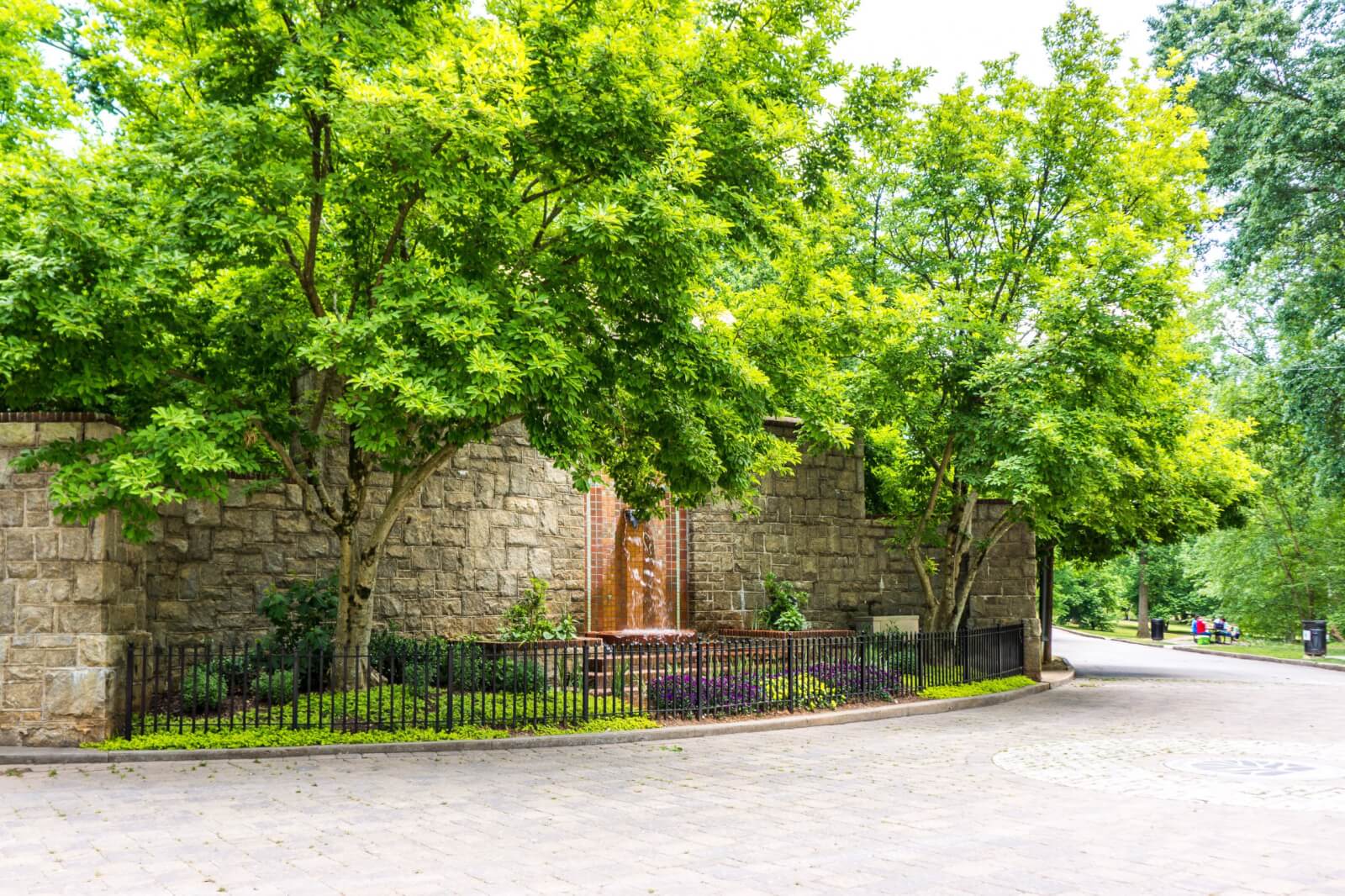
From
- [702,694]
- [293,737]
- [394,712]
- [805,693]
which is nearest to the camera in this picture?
[293,737]

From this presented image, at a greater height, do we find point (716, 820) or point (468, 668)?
point (468, 668)

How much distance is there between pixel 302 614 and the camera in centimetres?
1425

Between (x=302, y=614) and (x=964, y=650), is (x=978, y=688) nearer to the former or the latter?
(x=964, y=650)

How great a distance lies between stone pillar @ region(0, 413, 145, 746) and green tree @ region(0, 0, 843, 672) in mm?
563

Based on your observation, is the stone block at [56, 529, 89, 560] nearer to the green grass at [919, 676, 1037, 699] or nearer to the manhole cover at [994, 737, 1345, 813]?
the manhole cover at [994, 737, 1345, 813]

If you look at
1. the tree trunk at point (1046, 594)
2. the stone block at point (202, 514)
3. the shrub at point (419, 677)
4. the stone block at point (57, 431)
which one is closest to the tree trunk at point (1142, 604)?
the tree trunk at point (1046, 594)

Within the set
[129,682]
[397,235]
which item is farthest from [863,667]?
[129,682]

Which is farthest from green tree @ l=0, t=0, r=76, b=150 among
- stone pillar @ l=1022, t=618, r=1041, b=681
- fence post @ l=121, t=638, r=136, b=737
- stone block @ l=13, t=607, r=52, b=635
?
stone pillar @ l=1022, t=618, r=1041, b=681

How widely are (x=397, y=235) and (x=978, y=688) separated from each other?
12484mm

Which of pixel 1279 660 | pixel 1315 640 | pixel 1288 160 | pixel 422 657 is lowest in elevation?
pixel 1279 660

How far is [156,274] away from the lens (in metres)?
9.70

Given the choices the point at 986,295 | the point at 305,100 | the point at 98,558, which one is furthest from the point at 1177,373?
the point at 98,558

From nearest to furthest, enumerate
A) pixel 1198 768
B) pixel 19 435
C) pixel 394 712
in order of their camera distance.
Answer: pixel 1198 768 < pixel 19 435 < pixel 394 712

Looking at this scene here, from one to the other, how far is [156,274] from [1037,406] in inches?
481
